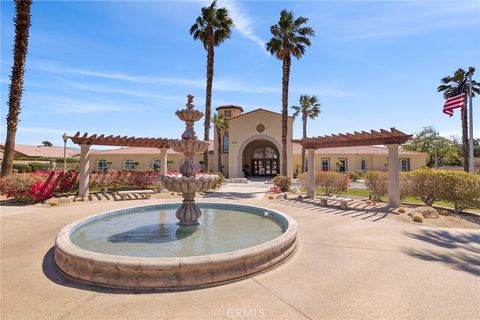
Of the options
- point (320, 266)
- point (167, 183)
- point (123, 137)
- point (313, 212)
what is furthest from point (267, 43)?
point (320, 266)

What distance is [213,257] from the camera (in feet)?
14.8

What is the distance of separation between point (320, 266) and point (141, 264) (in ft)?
11.3

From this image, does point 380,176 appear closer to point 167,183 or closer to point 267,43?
point 167,183

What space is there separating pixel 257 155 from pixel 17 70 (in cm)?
2806

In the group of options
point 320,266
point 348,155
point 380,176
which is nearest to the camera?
point 320,266

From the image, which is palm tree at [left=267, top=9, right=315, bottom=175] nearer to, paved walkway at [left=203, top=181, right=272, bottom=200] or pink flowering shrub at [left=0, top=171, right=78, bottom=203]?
paved walkway at [left=203, top=181, right=272, bottom=200]

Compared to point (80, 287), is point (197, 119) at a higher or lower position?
higher

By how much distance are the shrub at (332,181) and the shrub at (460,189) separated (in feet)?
17.7

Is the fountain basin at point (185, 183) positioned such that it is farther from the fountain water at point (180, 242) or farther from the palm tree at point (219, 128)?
the palm tree at point (219, 128)

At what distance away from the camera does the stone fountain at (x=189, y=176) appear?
7477mm

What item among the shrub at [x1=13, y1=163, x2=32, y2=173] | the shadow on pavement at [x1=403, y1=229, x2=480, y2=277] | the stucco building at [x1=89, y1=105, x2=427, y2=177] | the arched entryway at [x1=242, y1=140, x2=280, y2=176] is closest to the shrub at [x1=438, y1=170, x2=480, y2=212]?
the shadow on pavement at [x1=403, y1=229, x2=480, y2=277]

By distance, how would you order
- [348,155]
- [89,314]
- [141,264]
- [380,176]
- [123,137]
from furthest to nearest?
[348,155] → [123,137] → [380,176] → [141,264] → [89,314]

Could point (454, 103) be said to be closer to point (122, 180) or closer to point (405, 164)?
point (405, 164)

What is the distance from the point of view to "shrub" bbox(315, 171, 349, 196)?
1652cm
